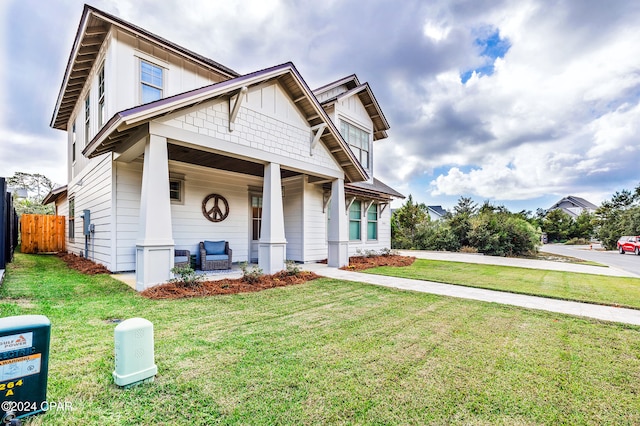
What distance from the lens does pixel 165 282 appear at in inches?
231

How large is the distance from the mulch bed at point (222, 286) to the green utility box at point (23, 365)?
11.7 ft

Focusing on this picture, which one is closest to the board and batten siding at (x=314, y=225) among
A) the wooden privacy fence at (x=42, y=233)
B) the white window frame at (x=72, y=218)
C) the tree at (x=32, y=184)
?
the white window frame at (x=72, y=218)

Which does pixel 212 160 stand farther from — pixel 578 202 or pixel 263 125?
pixel 578 202

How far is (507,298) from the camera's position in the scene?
5887 mm

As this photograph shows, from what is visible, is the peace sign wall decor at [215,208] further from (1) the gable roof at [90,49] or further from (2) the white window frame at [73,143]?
(2) the white window frame at [73,143]

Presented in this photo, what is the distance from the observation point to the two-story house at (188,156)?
5922 mm

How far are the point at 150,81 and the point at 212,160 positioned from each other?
2.71 metres

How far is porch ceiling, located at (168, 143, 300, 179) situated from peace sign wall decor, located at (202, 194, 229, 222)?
105 centimetres

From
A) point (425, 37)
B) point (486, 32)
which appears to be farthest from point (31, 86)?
point (486, 32)

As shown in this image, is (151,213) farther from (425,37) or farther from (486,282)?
(425,37)

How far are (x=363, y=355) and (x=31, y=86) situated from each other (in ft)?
56.4

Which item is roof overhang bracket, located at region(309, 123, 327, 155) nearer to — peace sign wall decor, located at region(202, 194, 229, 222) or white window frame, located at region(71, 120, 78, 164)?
Answer: peace sign wall decor, located at region(202, 194, 229, 222)

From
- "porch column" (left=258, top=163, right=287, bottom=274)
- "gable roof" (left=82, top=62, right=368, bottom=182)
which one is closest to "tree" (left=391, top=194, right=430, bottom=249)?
"gable roof" (left=82, top=62, right=368, bottom=182)

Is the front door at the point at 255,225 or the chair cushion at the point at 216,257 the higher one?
the front door at the point at 255,225
